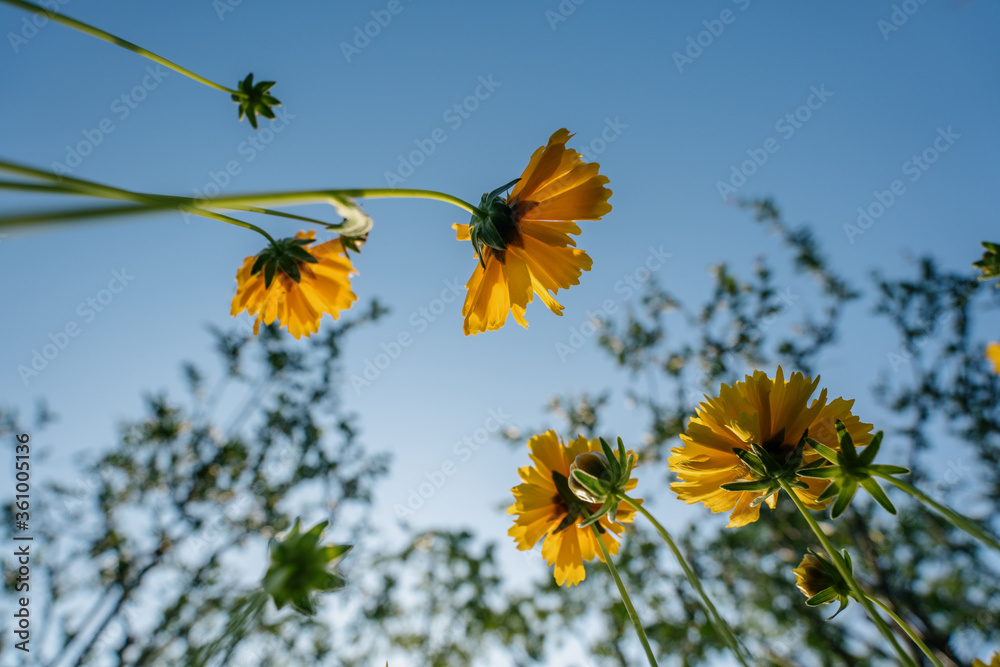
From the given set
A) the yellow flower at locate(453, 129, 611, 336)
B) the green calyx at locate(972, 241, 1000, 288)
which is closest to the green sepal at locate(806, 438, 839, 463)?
the yellow flower at locate(453, 129, 611, 336)

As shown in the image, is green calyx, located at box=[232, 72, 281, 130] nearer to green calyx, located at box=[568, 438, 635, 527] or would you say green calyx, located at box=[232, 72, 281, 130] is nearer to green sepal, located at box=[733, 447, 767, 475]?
green calyx, located at box=[568, 438, 635, 527]

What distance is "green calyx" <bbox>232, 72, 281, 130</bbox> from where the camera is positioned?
102cm

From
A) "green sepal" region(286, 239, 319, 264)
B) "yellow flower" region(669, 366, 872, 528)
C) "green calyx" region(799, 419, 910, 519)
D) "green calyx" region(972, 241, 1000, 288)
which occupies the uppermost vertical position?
"green sepal" region(286, 239, 319, 264)

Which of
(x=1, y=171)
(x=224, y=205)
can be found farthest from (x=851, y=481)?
(x=1, y=171)

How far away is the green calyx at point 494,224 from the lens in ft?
3.33

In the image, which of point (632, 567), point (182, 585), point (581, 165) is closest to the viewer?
point (581, 165)

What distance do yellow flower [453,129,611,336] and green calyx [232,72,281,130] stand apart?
18.9 inches

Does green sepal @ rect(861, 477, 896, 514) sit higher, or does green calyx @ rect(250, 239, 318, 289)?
green calyx @ rect(250, 239, 318, 289)

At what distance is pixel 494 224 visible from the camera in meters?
1.02

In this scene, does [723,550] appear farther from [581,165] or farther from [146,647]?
[581,165]

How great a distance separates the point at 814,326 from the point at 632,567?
255 cm

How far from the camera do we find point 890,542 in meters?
5.63

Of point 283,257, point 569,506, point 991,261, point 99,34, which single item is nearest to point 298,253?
point 283,257

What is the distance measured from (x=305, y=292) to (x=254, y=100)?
436 millimetres
